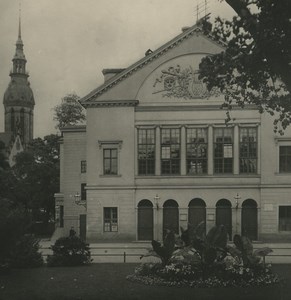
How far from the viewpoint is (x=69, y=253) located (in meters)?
27.1

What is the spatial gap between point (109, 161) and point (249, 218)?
11.9 m

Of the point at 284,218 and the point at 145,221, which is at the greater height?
the point at 284,218

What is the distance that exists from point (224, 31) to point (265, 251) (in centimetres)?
876

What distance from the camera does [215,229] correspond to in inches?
862

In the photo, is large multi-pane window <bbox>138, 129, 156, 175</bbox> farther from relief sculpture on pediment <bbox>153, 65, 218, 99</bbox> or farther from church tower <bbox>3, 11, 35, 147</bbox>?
church tower <bbox>3, 11, 35, 147</bbox>

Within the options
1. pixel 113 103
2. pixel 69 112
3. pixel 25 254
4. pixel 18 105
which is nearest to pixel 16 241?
pixel 25 254

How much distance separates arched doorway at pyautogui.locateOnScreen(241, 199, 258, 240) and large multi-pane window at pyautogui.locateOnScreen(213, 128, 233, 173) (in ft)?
9.65

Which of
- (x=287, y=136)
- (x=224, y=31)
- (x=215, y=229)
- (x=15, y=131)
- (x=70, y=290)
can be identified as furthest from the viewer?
(x=15, y=131)

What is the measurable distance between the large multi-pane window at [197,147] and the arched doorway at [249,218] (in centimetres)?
455

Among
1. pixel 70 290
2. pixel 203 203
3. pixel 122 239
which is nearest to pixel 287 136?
pixel 203 203

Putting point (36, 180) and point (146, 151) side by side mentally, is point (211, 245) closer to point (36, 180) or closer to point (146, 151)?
point (146, 151)

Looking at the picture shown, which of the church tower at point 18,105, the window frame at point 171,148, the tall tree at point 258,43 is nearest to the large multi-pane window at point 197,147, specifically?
the window frame at point 171,148

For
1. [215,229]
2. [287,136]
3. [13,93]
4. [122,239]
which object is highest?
[13,93]

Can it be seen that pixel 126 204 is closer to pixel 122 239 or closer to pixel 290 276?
pixel 122 239
